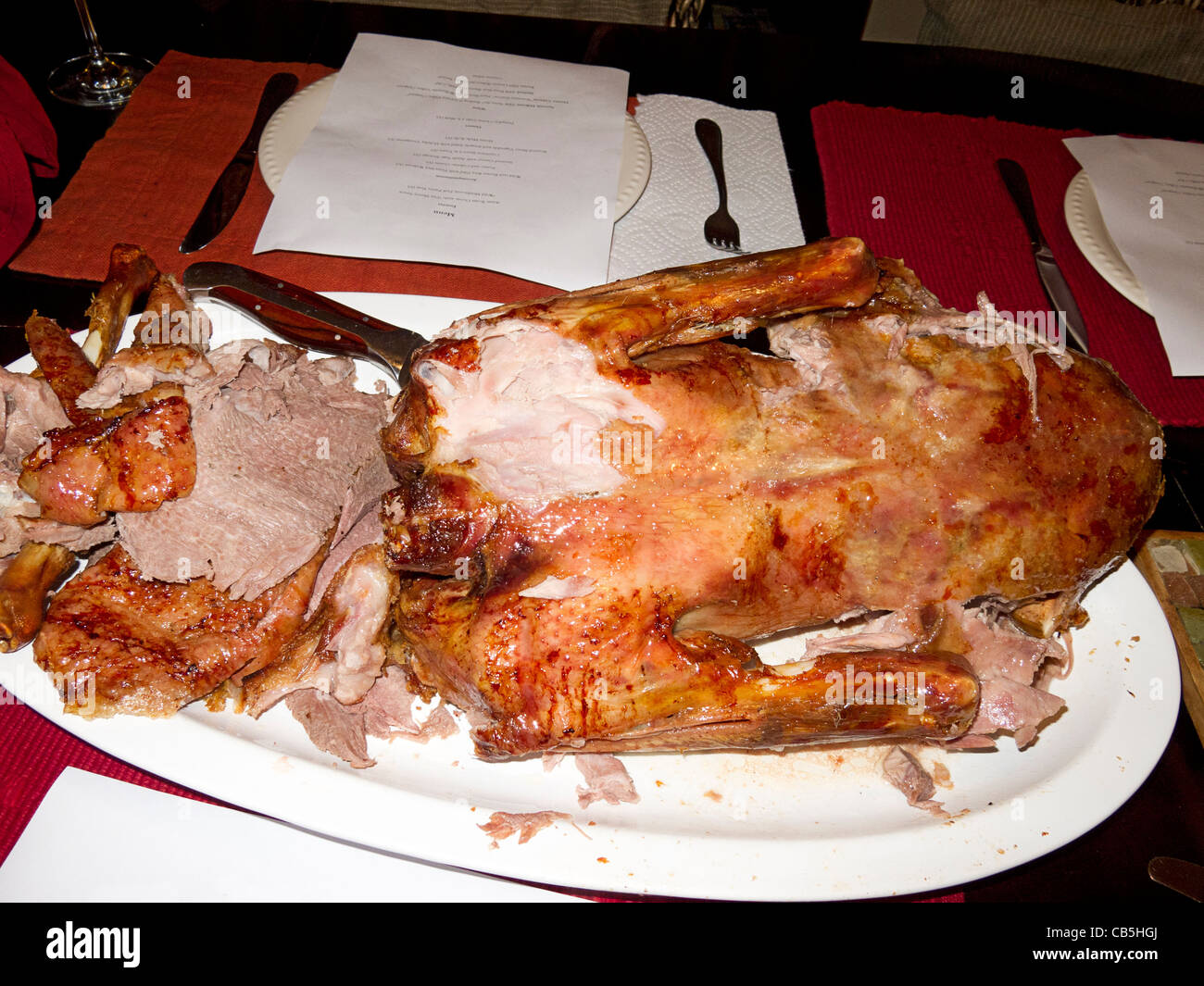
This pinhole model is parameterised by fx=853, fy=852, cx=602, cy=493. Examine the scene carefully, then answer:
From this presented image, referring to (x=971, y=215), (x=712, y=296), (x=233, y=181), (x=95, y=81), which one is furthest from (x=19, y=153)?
(x=971, y=215)

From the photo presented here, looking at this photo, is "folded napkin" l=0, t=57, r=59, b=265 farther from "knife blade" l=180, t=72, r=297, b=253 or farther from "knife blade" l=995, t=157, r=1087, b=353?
"knife blade" l=995, t=157, r=1087, b=353

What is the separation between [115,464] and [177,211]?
1.30 meters

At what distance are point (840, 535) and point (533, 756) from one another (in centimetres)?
68

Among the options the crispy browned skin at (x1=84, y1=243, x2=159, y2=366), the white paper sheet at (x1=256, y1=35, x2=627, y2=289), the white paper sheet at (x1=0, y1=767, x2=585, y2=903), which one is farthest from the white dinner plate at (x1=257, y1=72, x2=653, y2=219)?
the white paper sheet at (x1=0, y1=767, x2=585, y2=903)

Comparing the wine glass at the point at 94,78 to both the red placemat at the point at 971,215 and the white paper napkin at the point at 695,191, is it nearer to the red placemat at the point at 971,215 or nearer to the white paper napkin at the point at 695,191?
the white paper napkin at the point at 695,191

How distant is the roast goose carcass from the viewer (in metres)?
1.36

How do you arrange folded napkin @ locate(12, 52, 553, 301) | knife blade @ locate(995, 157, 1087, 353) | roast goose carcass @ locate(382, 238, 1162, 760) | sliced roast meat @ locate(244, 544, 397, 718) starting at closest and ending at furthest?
roast goose carcass @ locate(382, 238, 1162, 760)
sliced roast meat @ locate(244, 544, 397, 718)
folded napkin @ locate(12, 52, 553, 301)
knife blade @ locate(995, 157, 1087, 353)

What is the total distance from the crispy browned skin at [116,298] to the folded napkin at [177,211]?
1.60 feet

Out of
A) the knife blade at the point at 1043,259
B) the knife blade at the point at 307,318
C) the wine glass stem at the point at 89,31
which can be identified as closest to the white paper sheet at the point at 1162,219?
the knife blade at the point at 1043,259

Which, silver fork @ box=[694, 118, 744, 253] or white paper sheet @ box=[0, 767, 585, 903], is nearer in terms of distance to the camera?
white paper sheet @ box=[0, 767, 585, 903]

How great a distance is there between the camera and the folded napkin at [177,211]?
2.32m

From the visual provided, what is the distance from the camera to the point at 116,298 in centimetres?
179

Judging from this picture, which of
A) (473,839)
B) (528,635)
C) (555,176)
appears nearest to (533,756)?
→ (473,839)

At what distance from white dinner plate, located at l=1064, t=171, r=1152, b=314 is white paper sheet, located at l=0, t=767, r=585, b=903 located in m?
2.22
